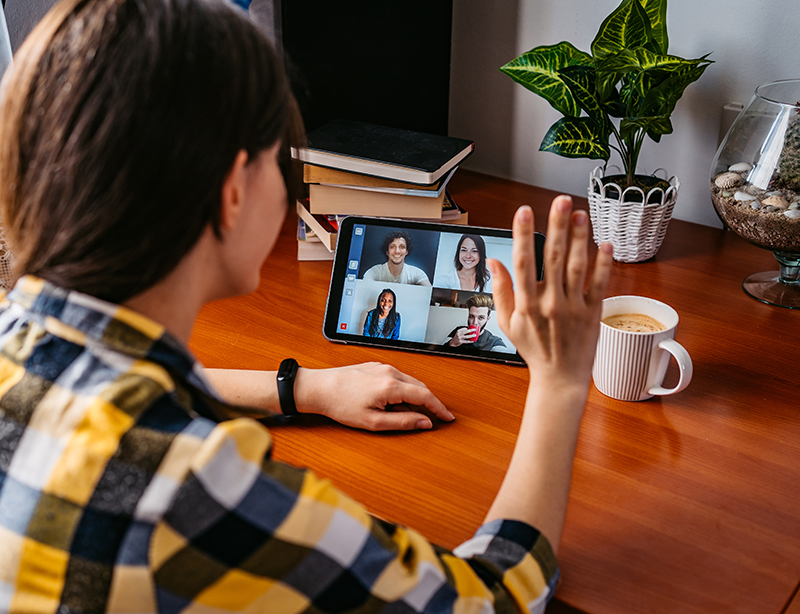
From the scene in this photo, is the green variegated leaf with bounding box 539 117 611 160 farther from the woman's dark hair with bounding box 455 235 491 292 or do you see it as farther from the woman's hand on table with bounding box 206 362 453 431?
the woman's hand on table with bounding box 206 362 453 431

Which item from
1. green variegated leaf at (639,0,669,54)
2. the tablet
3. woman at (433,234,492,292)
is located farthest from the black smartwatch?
green variegated leaf at (639,0,669,54)

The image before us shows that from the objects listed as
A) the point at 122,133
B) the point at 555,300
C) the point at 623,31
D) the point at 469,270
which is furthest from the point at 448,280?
the point at 122,133

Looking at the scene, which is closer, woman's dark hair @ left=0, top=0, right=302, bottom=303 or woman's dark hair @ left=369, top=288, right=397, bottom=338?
woman's dark hair @ left=0, top=0, right=302, bottom=303

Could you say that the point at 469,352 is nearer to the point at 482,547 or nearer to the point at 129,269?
the point at 482,547

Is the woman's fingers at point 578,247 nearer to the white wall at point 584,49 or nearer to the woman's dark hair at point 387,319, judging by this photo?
the woman's dark hair at point 387,319

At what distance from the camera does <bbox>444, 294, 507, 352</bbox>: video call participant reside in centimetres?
95

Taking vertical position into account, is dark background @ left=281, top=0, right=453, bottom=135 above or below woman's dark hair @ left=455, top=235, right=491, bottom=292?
above

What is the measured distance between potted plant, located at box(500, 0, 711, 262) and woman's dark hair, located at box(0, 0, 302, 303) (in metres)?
0.69

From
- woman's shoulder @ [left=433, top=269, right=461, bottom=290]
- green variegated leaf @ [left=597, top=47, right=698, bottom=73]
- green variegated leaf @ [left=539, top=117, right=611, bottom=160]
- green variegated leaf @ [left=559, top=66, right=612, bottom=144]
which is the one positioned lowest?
woman's shoulder @ [left=433, top=269, right=461, bottom=290]

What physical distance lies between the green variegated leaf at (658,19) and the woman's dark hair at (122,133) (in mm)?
733

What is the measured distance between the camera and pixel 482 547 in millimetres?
606

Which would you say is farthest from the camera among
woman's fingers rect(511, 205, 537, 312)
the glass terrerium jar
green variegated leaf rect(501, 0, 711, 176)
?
green variegated leaf rect(501, 0, 711, 176)

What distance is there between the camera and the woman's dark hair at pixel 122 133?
0.48 m

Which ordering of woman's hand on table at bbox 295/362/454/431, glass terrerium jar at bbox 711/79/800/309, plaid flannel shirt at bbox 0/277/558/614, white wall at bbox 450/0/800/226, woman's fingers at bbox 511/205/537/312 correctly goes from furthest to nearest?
white wall at bbox 450/0/800/226, glass terrerium jar at bbox 711/79/800/309, woman's hand on table at bbox 295/362/454/431, woman's fingers at bbox 511/205/537/312, plaid flannel shirt at bbox 0/277/558/614
